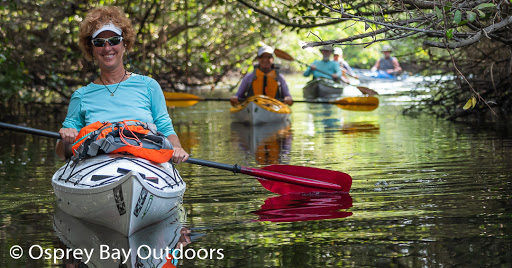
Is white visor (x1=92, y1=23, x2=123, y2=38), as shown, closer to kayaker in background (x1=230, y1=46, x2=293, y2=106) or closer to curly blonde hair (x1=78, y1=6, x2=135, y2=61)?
curly blonde hair (x1=78, y1=6, x2=135, y2=61)

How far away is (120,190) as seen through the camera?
441 cm

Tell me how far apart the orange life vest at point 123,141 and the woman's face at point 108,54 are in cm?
37

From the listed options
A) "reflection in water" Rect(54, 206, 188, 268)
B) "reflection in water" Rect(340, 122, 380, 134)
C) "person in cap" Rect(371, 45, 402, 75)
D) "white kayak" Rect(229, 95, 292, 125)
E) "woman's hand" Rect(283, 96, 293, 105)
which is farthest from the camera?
"person in cap" Rect(371, 45, 402, 75)

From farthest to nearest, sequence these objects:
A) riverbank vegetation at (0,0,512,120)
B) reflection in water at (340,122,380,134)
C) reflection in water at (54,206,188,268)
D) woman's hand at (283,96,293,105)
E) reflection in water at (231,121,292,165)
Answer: woman's hand at (283,96,293,105) < reflection in water at (340,122,380,134) < riverbank vegetation at (0,0,512,120) < reflection in water at (231,121,292,165) < reflection in water at (54,206,188,268)

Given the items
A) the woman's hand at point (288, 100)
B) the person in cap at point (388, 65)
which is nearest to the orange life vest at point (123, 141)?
the woman's hand at point (288, 100)

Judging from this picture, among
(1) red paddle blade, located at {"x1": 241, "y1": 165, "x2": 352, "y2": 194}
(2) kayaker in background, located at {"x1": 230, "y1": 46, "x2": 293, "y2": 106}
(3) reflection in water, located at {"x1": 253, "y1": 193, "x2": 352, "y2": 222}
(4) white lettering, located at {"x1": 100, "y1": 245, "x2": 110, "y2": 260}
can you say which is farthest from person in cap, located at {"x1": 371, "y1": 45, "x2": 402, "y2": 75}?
(4) white lettering, located at {"x1": 100, "y1": 245, "x2": 110, "y2": 260}

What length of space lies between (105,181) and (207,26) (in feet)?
50.5

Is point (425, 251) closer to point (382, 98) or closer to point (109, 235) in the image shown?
point (109, 235)

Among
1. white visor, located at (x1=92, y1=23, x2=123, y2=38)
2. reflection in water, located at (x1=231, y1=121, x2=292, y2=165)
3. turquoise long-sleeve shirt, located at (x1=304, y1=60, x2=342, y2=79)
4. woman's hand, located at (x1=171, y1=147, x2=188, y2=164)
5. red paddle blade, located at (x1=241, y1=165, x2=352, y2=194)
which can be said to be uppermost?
turquoise long-sleeve shirt, located at (x1=304, y1=60, x2=342, y2=79)

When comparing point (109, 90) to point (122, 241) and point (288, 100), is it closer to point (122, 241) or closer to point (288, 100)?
point (122, 241)

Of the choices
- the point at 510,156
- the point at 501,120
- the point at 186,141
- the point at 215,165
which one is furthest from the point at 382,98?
the point at 215,165

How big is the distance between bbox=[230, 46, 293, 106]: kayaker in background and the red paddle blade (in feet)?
20.7

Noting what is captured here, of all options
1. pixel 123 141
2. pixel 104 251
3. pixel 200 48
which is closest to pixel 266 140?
pixel 123 141

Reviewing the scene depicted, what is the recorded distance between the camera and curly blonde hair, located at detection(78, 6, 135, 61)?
16.6 ft
